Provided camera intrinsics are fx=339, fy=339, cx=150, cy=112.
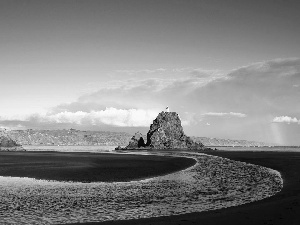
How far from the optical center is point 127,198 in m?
24.9

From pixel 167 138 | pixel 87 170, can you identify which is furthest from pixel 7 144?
pixel 87 170

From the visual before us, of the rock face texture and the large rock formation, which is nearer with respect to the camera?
the large rock formation

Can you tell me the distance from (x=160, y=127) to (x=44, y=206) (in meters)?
172

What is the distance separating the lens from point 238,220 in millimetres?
17016

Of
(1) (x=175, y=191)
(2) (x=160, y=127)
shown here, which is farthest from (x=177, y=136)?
(1) (x=175, y=191)

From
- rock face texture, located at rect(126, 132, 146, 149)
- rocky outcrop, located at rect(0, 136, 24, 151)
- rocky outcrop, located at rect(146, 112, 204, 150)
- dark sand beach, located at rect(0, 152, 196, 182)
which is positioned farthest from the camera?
rock face texture, located at rect(126, 132, 146, 149)

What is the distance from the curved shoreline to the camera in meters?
19.1

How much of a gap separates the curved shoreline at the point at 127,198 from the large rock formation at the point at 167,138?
501ft

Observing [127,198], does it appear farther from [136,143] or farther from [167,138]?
[136,143]

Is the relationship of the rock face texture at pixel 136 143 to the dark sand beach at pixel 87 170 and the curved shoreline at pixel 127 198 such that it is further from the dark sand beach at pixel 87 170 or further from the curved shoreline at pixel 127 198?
the curved shoreline at pixel 127 198

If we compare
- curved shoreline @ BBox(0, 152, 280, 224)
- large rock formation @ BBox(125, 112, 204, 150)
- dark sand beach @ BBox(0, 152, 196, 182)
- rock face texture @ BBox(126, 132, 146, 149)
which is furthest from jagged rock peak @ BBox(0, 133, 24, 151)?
curved shoreline @ BBox(0, 152, 280, 224)

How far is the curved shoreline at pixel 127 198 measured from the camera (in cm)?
1911

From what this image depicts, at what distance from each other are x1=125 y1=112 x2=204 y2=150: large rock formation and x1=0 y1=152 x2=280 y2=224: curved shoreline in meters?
153

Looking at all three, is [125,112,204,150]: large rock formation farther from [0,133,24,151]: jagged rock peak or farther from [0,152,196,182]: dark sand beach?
[0,152,196,182]: dark sand beach
